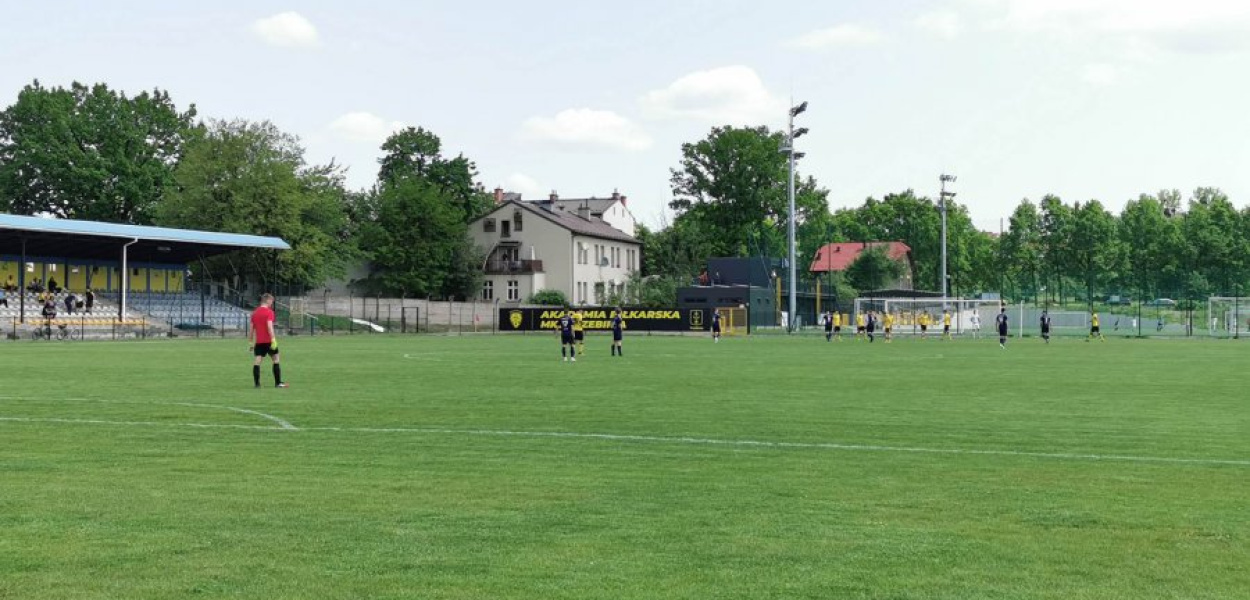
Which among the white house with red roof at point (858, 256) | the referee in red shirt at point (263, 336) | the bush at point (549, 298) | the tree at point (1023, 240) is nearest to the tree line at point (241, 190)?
the bush at point (549, 298)

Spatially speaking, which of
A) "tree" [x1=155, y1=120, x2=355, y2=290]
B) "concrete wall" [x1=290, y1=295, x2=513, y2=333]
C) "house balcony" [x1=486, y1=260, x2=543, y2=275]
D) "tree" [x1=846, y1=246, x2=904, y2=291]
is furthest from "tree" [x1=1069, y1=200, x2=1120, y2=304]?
"tree" [x1=155, y1=120, x2=355, y2=290]

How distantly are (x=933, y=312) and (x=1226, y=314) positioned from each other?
668 inches

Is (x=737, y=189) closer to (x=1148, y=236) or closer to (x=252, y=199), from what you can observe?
(x=1148, y=236)

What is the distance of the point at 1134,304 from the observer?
74.8 m

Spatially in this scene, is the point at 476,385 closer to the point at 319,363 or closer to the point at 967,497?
the point at 319,363

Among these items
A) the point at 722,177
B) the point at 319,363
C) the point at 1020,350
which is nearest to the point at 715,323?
the point at 1020,350

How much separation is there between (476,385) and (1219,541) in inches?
687

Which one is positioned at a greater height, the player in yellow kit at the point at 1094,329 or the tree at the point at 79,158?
the tree at the point at 79,158

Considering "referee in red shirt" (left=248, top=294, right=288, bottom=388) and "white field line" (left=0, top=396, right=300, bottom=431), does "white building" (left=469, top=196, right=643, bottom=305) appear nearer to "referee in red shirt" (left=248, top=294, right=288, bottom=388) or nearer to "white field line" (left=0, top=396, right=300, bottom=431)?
"referee in red shirt" (left=248, top=294, right=288, bottom=388)

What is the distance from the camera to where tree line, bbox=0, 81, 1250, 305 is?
8050 cm

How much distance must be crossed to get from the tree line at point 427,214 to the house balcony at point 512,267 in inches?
133

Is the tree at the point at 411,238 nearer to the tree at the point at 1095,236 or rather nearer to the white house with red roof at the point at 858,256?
the white house with red roof at the point at 858,256

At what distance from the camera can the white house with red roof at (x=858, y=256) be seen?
10862 cm

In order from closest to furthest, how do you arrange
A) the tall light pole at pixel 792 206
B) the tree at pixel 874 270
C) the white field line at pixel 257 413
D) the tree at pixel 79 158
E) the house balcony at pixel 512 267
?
the white field line at pixel 257 413 < the tall light pole at pixel 792 206 < the tree at pixel 79 158 < the house balcony at pixel 512 267 < the tree at pixel 874 270
